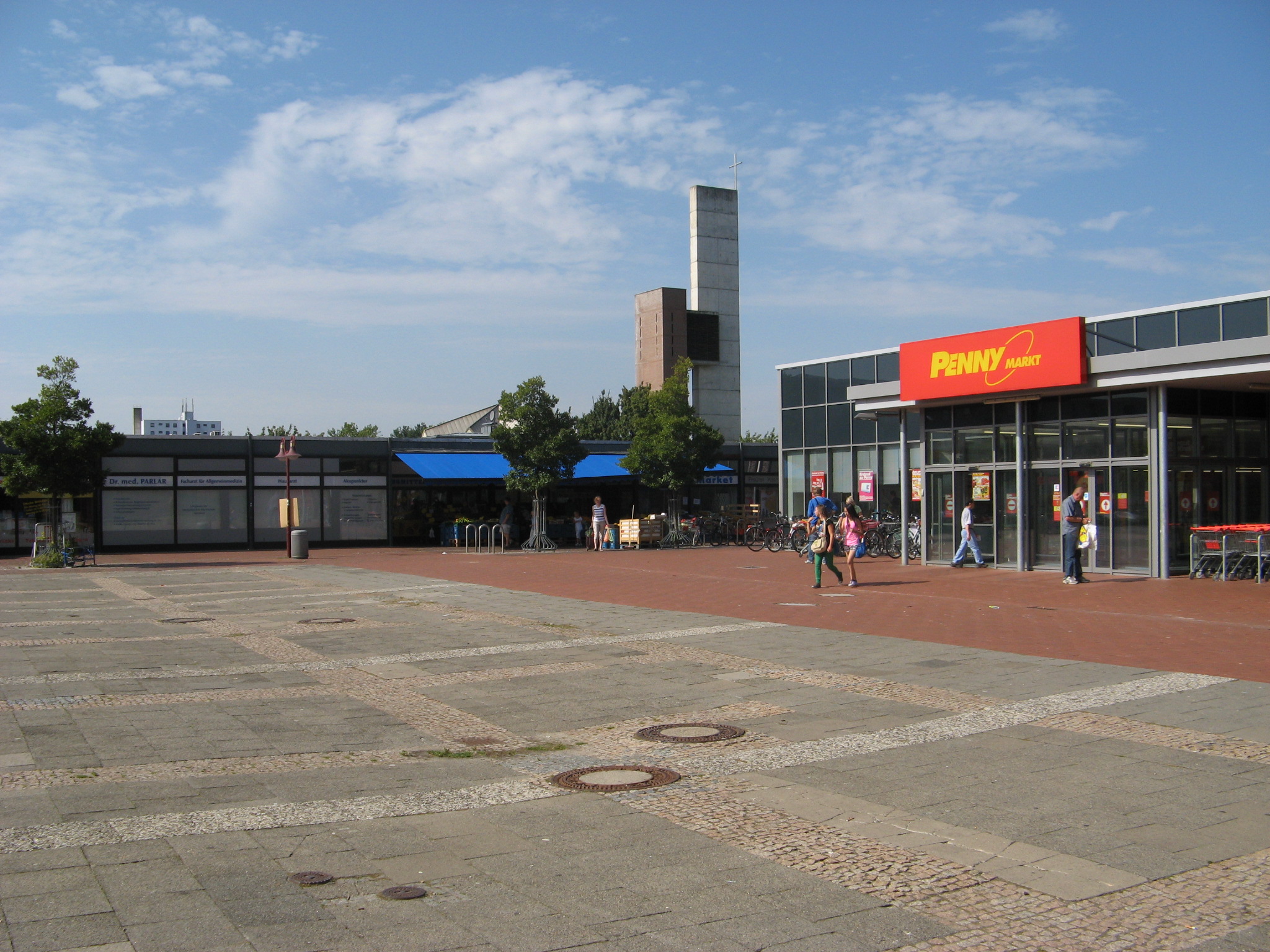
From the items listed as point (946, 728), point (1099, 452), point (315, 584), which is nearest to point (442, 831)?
point (946, 728)

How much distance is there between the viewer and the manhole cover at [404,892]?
4.43 metres

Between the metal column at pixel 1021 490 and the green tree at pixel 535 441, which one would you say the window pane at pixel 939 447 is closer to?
the metal column at pixel 1021 490

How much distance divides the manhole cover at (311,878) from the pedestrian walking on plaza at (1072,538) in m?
16.4

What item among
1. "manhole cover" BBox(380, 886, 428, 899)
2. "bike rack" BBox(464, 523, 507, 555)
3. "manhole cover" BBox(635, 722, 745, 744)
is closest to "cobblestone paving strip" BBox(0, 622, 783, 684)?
"manhole cover" BBox(635, 722, 745, 744)

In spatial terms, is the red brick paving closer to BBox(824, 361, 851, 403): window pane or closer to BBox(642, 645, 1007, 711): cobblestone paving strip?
BBox(642, 645, 1007, 711): cobblestone paving strip

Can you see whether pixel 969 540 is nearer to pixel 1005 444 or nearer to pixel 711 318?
pixel 1005 444

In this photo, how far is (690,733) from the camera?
7.53 meters

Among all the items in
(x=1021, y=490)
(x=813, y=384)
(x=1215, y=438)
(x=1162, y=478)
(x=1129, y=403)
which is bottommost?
(x=1021, y=490)

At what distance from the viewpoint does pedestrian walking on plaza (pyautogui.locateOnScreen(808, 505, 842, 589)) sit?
59.3 ft

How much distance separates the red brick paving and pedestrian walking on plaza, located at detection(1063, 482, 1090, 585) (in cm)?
30

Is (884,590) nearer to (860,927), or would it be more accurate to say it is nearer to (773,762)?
(773,762)

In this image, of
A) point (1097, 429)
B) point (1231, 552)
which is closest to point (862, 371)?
point (1097, 429)

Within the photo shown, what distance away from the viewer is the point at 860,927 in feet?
13.6

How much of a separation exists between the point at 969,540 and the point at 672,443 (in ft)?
48.5
